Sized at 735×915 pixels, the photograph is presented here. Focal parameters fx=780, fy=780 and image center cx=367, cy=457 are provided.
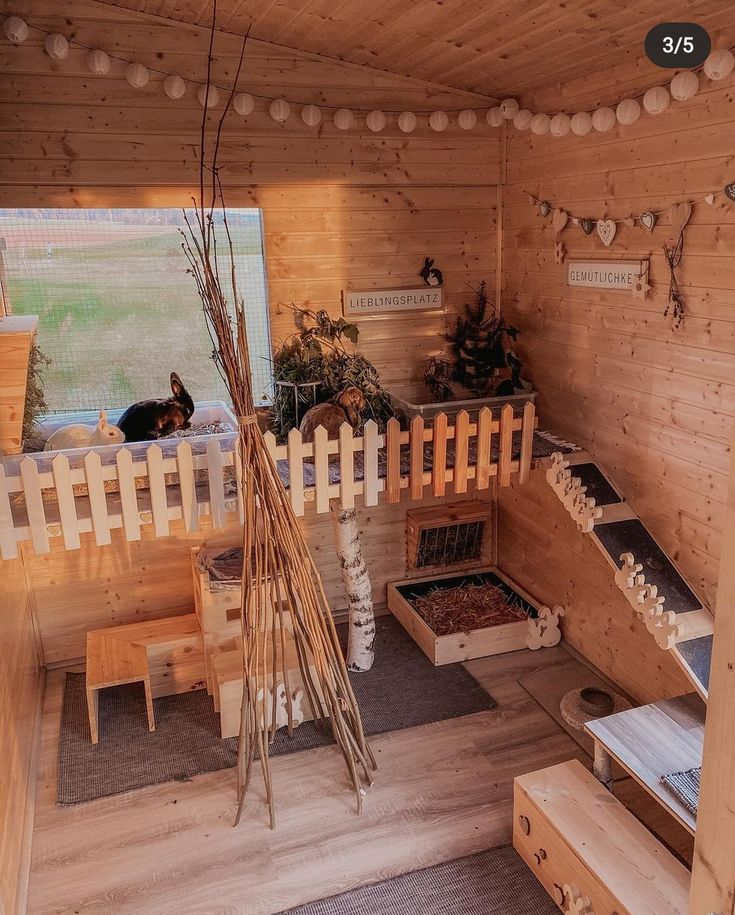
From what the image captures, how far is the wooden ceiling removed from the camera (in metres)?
2.55

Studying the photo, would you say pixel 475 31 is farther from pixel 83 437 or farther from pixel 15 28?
pixel 83 437

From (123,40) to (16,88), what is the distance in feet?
1.59

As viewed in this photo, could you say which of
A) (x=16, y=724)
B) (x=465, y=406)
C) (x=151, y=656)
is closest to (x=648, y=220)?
(x=465, y=406)

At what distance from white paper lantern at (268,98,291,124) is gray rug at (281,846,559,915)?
3.09 metres

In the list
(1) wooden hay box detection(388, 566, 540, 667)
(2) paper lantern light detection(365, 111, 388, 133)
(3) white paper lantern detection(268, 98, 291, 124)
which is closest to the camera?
(3) white paper lantern detection(268, 98, 291, 124)

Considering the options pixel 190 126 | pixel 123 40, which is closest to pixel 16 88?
pixel 123 40

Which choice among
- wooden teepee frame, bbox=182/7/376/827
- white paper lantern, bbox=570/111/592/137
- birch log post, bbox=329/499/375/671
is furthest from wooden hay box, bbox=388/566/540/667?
white paper lantern, bbox=570/111/592/137

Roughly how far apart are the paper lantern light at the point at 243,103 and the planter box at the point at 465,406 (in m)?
1.43

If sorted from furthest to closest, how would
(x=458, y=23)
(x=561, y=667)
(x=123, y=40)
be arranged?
1. (x=561, y=667)
2. (x=123, y=40)
3. (x=458, y=23)

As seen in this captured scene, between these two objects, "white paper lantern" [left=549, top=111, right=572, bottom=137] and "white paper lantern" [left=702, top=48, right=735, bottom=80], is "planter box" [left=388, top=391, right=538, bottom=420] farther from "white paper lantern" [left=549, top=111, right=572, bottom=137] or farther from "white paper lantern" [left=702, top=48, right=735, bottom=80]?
"white paper lantern" [left=702, top=48, right=735, bottom=80]

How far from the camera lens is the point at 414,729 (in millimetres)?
3287

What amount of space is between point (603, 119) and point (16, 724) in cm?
319

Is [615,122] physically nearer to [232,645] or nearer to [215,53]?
[215,53]

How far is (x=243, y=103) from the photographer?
3.41m
